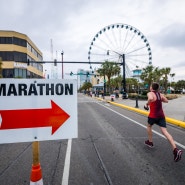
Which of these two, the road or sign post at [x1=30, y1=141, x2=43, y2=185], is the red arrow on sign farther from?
the road

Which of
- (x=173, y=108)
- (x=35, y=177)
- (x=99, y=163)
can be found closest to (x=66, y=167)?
(x=99, y=163)

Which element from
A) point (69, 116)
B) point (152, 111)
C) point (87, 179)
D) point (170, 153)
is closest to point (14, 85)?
point (69, 116)

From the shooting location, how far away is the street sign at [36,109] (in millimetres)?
2303

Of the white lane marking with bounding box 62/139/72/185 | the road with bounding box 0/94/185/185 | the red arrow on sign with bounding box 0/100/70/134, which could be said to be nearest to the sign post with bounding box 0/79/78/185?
the red arrow on sign with bounding box 0/100/70/134

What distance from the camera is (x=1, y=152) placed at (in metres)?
6.09

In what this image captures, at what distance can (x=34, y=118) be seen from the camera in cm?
236

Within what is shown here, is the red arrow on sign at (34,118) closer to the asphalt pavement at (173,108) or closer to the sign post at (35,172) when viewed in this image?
the sign post at (35,172)

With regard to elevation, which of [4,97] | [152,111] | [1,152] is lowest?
[1,152]

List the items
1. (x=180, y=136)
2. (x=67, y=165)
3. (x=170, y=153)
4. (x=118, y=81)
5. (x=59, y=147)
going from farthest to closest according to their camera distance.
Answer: (x=118, y=81) < (x=180, y=136) < (x=59, y=147) < (x=170, y=153) < (x=67, y=165)

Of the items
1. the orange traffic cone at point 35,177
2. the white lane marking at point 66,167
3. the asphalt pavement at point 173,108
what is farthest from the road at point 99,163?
the asphalt pavement at point 173,108

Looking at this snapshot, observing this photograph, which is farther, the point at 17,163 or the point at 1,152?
the point at 1,152

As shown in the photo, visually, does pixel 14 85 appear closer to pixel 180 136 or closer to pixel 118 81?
pixel 180 136

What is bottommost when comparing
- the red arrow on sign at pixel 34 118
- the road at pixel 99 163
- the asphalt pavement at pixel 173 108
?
the road at pixel 99 163

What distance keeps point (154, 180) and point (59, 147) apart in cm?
319
